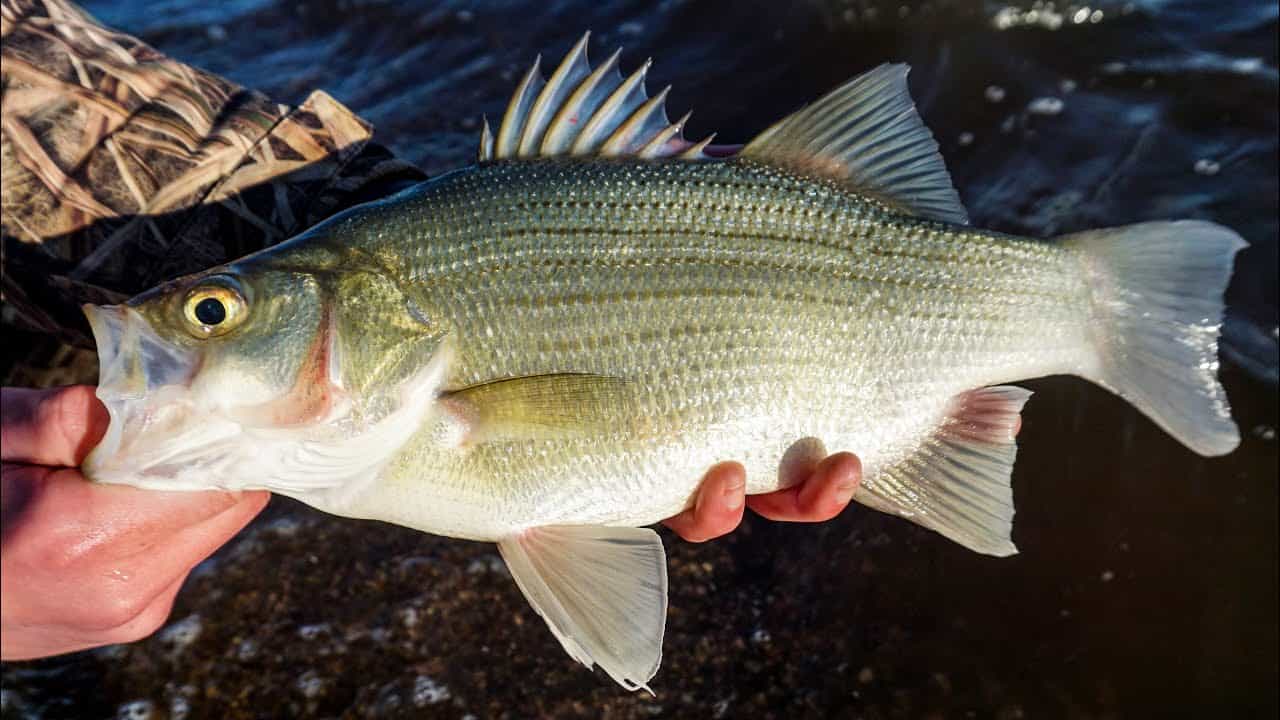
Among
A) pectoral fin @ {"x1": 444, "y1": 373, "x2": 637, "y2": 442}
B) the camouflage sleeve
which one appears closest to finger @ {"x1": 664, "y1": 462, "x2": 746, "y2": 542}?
pectoral fin @ {"x1": 444, "y1": 373, "x2": 637, "y2": 442}

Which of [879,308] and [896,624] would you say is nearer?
[879,308]

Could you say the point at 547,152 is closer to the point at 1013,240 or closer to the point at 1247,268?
the point at 1013,240

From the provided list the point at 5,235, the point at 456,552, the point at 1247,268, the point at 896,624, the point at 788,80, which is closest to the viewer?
the point at 5,235

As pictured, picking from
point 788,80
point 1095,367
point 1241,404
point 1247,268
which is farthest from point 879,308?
point 788,80

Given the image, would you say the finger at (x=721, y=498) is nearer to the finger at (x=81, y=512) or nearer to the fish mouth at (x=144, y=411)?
the fish mouth at (x=144, y=411)

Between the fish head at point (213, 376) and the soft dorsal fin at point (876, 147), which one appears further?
the soft dorsal fin at point (876, 147)

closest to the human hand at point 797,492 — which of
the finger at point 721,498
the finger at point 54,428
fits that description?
the finger at point 721,498

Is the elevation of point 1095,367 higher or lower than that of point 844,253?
lower

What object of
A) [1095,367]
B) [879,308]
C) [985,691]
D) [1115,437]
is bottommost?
[985,691]
